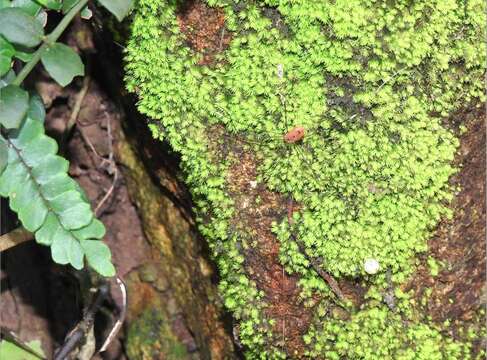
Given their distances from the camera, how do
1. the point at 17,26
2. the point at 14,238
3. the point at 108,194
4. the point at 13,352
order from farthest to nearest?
the point at 108,194 < the point at 13,352 < the point at 14,238 < the point at 17,26

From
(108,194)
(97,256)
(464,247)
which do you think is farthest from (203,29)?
(464,247)

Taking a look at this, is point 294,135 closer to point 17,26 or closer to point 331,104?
point 331,104

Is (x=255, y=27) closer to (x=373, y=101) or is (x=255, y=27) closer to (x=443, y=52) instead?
(x=373, y=101)

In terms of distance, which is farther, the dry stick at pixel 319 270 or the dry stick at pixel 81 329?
the dry stick at pixel 81 329

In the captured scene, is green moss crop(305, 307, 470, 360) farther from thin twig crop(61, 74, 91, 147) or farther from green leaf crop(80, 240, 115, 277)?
thin twig crop(61, 74, 91, 147)

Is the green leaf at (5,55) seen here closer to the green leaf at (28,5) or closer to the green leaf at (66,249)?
the green leaf at (28,5)

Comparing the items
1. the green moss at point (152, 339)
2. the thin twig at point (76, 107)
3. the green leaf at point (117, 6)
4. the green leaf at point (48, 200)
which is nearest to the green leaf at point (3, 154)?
the green leaf at point (48, 200)

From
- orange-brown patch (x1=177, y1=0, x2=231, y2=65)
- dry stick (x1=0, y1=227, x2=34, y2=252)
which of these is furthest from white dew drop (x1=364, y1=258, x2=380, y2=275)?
dry stick (x1=0, y1=227, x2=34, y2=252)
